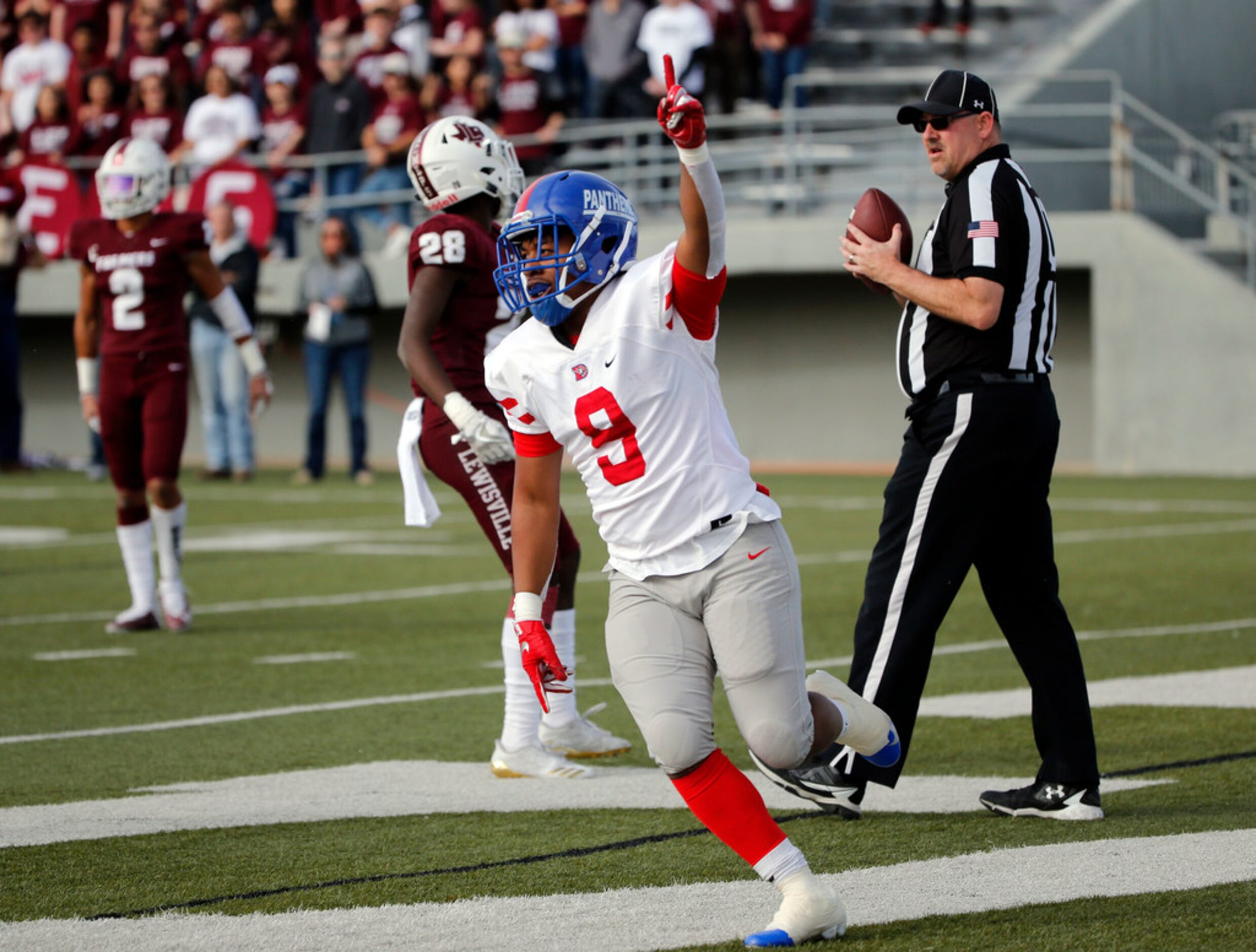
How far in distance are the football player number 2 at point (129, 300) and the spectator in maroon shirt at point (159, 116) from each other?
10739mm

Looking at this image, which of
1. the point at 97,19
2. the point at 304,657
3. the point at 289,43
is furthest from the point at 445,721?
the point at 97,19

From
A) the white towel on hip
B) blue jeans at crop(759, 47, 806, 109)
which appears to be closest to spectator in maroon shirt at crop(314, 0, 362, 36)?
blue jeans at crop(759, 47, 806, 109)

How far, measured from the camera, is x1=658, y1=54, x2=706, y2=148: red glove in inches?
153

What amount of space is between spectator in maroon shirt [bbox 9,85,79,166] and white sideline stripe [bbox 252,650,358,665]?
13.6 metres

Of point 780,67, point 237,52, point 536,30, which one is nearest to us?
point 780,67

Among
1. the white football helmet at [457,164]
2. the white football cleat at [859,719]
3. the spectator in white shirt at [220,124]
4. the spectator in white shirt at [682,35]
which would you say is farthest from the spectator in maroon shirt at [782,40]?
the white football cleat at [859,719]

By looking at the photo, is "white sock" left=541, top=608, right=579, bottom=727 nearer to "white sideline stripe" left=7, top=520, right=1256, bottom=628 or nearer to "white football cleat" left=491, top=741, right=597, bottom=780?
"white football cleat" left=491, top=741, right=597, bottom=780

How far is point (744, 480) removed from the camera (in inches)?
162

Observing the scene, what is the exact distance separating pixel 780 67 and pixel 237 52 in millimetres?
5807

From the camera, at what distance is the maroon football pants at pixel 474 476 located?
5941 millimetres

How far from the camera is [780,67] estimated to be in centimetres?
1923

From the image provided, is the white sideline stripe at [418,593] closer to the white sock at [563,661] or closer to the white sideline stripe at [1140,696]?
the white sideline stripe at [1140,696]

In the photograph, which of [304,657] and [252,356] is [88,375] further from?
[304,657]

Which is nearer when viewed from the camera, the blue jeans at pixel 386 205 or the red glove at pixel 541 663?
the red glove at pixel 541 663
